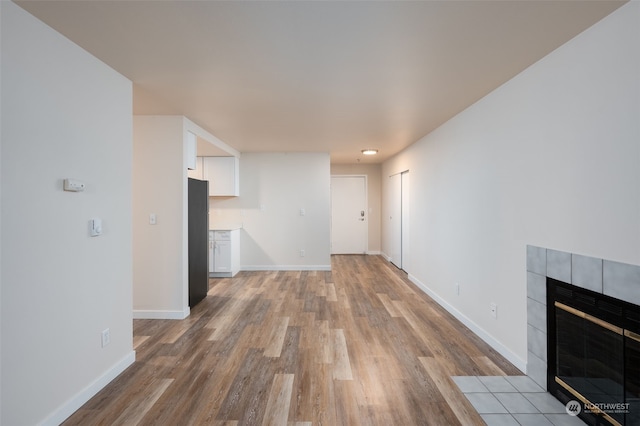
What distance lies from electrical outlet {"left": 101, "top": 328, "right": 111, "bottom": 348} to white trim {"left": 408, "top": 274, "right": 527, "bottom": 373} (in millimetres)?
3061

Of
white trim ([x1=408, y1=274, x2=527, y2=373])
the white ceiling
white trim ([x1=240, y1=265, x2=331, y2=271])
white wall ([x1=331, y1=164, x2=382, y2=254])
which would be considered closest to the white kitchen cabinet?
white trim ([x1=240, y1=265, x2=331, y2=271])

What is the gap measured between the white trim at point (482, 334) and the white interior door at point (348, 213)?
353cm

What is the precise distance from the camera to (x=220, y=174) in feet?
18.7

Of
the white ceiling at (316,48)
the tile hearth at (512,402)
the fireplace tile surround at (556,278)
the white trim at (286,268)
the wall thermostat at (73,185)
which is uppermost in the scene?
the white ceiling at (316,48)

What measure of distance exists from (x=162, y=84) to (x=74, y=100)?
760 millimetres

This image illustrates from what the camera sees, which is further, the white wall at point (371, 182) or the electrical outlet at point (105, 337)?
the white wall at point (371, 182)

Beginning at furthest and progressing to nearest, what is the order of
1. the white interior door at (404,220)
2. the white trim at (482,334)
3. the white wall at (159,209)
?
the white interior door at (404,220)
the white wall at (159,209)
the white trim at (482,334)

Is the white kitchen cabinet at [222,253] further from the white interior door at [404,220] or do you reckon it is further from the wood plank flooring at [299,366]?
the white interior door at [404,220]

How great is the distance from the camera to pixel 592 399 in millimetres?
1793

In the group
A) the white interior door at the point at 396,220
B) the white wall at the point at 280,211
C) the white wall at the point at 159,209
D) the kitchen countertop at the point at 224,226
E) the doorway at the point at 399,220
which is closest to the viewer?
the white wall at the point at 159,209

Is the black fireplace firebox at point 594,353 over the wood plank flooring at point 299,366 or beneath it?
over

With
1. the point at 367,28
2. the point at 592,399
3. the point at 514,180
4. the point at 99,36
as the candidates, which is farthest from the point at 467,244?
the point at 99,36

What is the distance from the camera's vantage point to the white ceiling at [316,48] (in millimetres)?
1614

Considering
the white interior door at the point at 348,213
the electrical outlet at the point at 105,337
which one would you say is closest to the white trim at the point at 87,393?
the electrical outlet at the point at 105,337
